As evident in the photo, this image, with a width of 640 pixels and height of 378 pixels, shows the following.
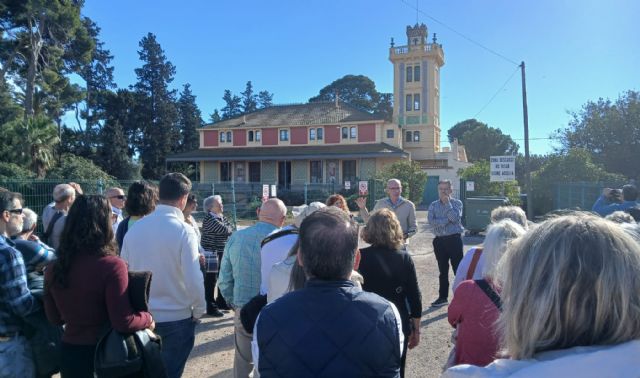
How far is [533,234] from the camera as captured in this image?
1.37 metres

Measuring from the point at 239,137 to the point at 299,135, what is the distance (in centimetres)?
598

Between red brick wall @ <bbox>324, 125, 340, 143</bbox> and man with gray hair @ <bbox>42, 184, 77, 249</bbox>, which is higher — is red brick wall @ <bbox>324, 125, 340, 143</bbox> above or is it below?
above

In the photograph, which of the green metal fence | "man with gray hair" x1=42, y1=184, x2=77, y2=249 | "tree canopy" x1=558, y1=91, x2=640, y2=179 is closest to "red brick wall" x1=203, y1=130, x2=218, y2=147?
the green metal fence

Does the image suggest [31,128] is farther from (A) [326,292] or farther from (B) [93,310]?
(A) [326,292]

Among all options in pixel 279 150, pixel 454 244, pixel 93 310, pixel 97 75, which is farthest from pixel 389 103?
pixel 93 310

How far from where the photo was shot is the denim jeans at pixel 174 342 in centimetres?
339

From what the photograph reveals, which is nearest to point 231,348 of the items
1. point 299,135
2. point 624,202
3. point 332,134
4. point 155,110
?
point 624,202

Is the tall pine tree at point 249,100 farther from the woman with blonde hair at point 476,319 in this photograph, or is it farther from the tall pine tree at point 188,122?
the woman with blonde hair at point 476,319

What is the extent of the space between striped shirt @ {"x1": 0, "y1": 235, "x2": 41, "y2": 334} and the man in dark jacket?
74.4 inches

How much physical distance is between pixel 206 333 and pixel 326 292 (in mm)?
4604

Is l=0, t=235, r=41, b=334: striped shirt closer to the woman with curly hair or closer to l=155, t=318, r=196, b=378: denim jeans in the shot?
the woman with curly hair

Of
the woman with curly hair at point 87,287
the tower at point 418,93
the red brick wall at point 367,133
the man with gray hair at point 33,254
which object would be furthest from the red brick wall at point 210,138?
the woman with curly hair at point 87,287

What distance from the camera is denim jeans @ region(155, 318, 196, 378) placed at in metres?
3.39

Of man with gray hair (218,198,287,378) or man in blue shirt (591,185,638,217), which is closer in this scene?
man with gray hair (218,198,287,378)
